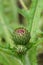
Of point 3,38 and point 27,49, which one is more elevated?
point 27,49

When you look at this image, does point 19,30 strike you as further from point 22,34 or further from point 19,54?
point 19,54

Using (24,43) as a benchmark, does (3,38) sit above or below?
below

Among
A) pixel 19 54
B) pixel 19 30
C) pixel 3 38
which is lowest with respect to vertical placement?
pixel 3 38

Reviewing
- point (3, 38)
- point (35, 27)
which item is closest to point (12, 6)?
point (3, 38)

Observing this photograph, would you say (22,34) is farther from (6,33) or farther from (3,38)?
(3,38)

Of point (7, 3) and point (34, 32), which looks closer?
point (34, 32)

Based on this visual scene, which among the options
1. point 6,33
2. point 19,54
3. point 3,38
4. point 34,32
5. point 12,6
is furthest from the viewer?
point 12,6

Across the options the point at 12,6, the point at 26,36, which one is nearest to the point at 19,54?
the point at 26,36

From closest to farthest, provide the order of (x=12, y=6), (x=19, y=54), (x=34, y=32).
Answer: (x=19, y=54)
(x=34, y=32)
(x=12, y=6)

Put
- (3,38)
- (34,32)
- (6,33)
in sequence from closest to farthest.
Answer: (34,32) < (6,33) < (3,38)
